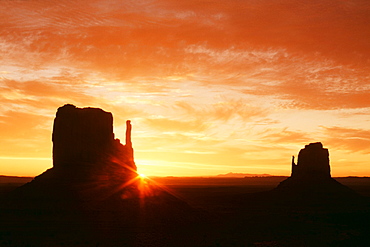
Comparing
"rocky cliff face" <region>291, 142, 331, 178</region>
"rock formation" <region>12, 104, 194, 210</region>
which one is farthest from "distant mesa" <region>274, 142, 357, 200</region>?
"rock formation" <region>12, 104, 194, 210</region>

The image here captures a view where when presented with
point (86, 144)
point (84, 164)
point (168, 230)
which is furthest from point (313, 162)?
point (84, 164)

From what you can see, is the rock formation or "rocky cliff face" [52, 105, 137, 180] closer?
the rock formation

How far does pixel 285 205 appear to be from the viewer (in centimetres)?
8994

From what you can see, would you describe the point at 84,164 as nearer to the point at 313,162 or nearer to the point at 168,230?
the point at 168,230

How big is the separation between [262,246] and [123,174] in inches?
1067

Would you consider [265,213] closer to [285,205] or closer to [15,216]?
[285,205]

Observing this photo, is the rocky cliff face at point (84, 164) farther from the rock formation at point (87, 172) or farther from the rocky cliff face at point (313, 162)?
the rocky cliff face at point (313, 162)

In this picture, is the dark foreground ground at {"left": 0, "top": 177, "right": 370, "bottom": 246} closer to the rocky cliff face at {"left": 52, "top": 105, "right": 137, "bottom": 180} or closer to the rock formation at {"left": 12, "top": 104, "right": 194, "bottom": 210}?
the rock formation at {"left": 12, "top": 104, "right": 194, "bottom": 210}

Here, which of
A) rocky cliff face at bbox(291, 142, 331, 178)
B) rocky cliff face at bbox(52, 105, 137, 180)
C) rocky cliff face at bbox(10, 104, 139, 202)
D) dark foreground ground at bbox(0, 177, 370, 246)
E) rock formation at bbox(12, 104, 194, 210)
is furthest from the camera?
rocky cliff face at bbox(291, 142, 331, 178)

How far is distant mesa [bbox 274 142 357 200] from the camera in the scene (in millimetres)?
98125

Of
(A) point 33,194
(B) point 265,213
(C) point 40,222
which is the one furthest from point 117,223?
(B) point 265,213

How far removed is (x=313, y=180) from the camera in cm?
10406

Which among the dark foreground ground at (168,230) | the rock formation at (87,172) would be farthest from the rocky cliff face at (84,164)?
the dark foreground ground at (168,230)

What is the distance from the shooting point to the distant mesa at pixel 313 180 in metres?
98.1
